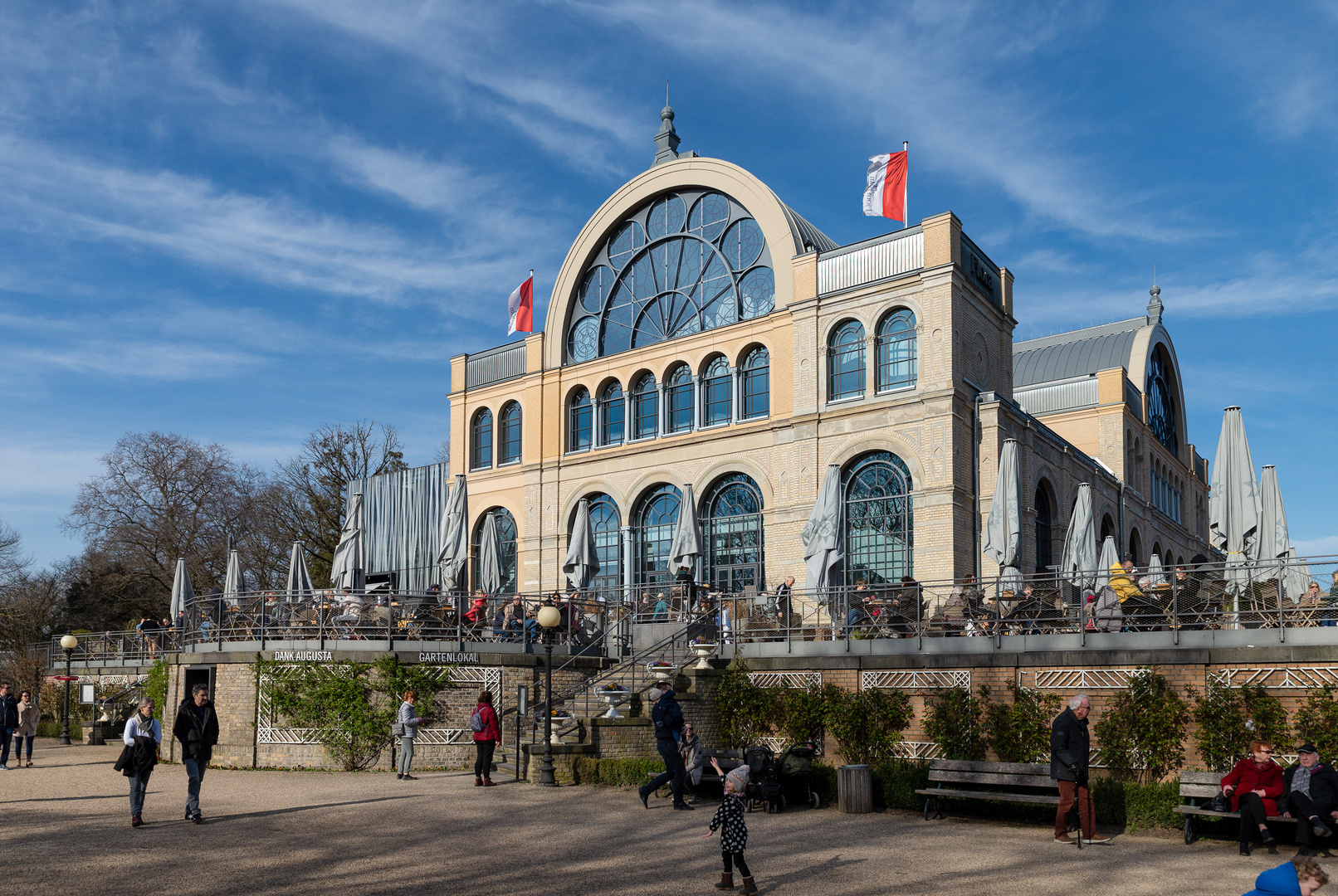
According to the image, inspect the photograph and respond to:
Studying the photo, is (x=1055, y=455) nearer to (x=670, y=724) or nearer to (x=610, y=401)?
(x=610, y=401)

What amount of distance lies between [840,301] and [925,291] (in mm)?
2283

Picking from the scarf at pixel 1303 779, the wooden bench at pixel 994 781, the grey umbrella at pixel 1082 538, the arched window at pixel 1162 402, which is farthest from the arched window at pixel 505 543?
the scarf at pixel 1303 779

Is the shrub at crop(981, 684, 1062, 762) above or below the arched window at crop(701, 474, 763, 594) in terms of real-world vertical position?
below

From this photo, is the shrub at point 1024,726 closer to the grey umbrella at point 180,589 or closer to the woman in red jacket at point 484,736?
the woman in red jacket at point 484,736

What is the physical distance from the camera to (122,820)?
531 inches

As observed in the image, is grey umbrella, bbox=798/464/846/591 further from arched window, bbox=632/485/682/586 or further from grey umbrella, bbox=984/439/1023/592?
arched window, bbox=632/485/682/586

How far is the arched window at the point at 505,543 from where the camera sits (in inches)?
1382

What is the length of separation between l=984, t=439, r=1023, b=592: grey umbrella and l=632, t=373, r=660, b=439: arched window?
1347 cm

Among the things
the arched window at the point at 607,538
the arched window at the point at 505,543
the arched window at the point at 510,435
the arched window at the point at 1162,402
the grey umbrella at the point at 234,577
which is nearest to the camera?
the grey umbrella at the point at 234,577

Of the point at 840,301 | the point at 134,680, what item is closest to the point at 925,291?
the point at 840,301

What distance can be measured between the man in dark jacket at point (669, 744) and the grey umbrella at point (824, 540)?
642cm

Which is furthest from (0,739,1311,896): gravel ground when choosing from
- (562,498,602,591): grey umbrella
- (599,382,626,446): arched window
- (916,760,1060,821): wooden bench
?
(599,382,626,446): arched window

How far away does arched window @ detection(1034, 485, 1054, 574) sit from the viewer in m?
30.6

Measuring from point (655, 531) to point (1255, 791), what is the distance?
69.4 feet
